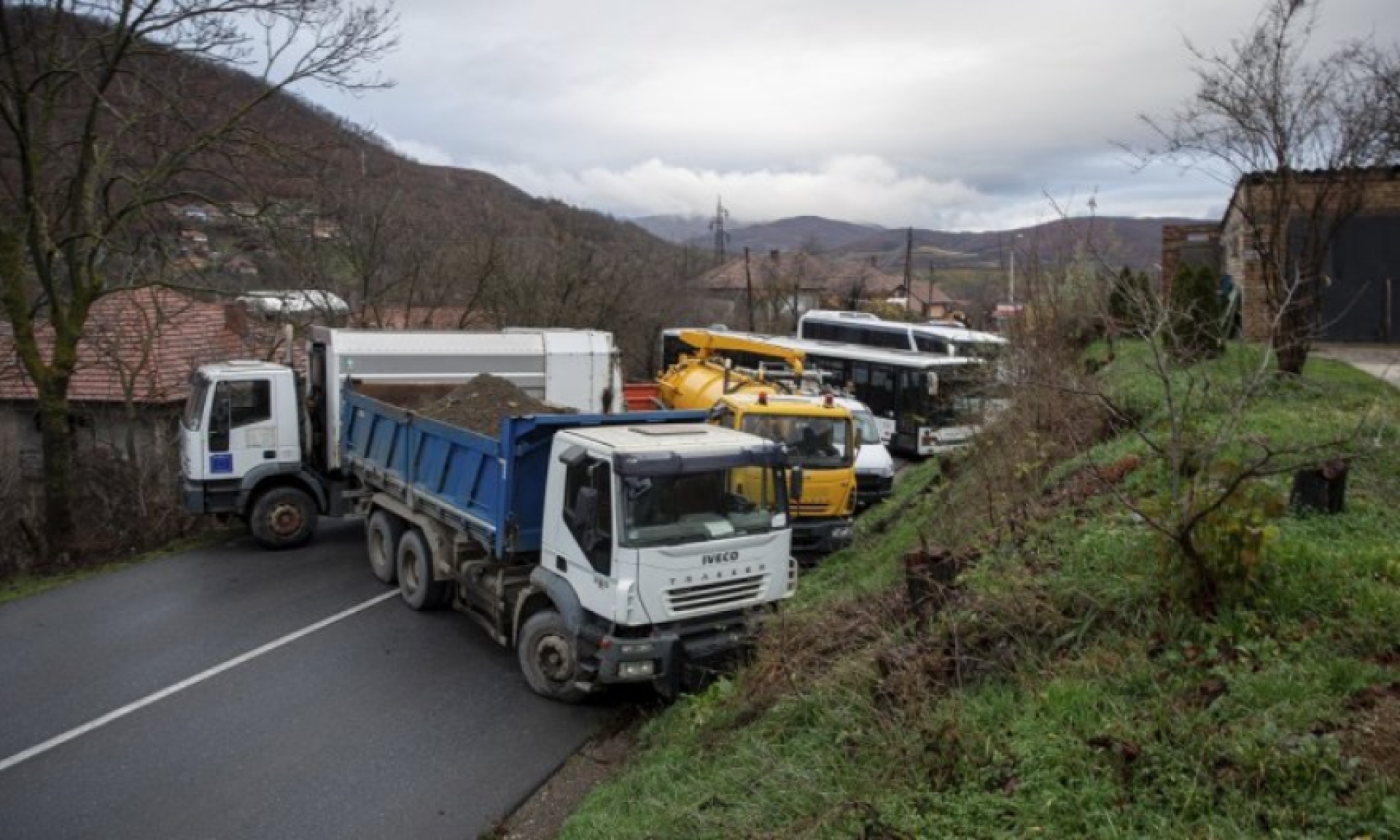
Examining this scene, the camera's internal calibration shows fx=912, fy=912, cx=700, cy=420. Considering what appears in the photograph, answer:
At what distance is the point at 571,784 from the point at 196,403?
30.4ft

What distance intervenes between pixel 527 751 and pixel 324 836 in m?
1.65

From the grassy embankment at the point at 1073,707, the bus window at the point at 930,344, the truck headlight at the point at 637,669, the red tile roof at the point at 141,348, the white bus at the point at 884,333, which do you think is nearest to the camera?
the grassy embankment at the point at 1073,707

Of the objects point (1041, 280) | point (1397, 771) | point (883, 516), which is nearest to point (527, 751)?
point (1397, 771)

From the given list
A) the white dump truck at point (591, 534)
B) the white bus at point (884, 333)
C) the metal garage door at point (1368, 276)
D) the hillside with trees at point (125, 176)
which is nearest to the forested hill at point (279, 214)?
the hillside with trees at point (125, 176)

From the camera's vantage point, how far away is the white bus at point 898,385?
1992 cm

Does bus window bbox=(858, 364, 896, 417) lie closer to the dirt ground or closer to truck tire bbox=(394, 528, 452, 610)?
truck tire bbox=(394, 528, 452, 610)

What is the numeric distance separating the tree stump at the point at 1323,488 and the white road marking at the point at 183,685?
9.11m

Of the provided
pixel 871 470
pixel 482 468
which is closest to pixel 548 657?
pixel 482 468

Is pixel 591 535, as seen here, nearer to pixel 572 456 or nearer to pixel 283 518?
pixel 572 456

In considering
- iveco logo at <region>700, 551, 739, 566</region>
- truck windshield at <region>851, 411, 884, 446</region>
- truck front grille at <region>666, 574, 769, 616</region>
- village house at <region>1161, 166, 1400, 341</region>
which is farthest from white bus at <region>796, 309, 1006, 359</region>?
iveco logo at <region>700, 551, 739, 566</region>

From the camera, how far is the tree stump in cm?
601

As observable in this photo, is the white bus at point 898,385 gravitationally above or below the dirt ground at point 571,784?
above

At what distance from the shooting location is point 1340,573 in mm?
5039

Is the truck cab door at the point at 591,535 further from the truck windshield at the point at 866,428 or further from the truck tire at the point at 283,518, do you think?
the truck windshield at the point at 866,428
